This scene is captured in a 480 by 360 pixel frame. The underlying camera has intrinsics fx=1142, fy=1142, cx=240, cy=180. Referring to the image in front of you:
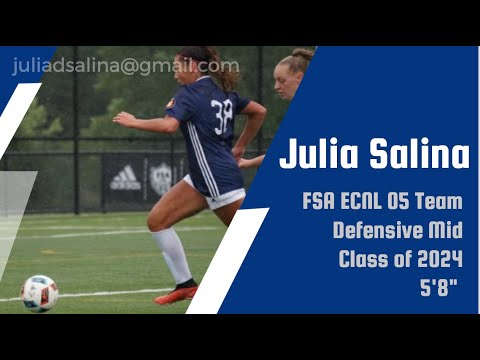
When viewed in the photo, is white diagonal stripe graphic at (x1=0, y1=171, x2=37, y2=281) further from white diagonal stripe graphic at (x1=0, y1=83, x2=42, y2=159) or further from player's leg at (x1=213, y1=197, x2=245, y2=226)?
player's leg at (x1=213, y1=197, x2=245, y2=226)

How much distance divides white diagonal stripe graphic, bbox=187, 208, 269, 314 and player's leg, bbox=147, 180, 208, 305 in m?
0.54

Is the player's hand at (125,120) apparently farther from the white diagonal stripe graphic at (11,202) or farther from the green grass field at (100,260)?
the white diagonal stripe graphic at (11,202)

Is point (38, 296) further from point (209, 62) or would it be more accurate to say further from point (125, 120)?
point (209, 62)

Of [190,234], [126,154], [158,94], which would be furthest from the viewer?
[126,154]

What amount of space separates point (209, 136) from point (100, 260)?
190 inches

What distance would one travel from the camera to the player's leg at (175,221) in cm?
1023

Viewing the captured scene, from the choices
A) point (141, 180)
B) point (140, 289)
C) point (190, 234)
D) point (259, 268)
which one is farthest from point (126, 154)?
point (259, 268)

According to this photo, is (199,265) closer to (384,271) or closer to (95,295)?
(95,295)

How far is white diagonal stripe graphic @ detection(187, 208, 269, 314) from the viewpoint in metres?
9.66

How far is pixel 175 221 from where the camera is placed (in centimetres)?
1034

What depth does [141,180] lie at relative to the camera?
23.3 m

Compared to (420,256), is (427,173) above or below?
above

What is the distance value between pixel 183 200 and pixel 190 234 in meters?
7.49

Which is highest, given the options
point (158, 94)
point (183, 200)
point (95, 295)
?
point (158, 94)
